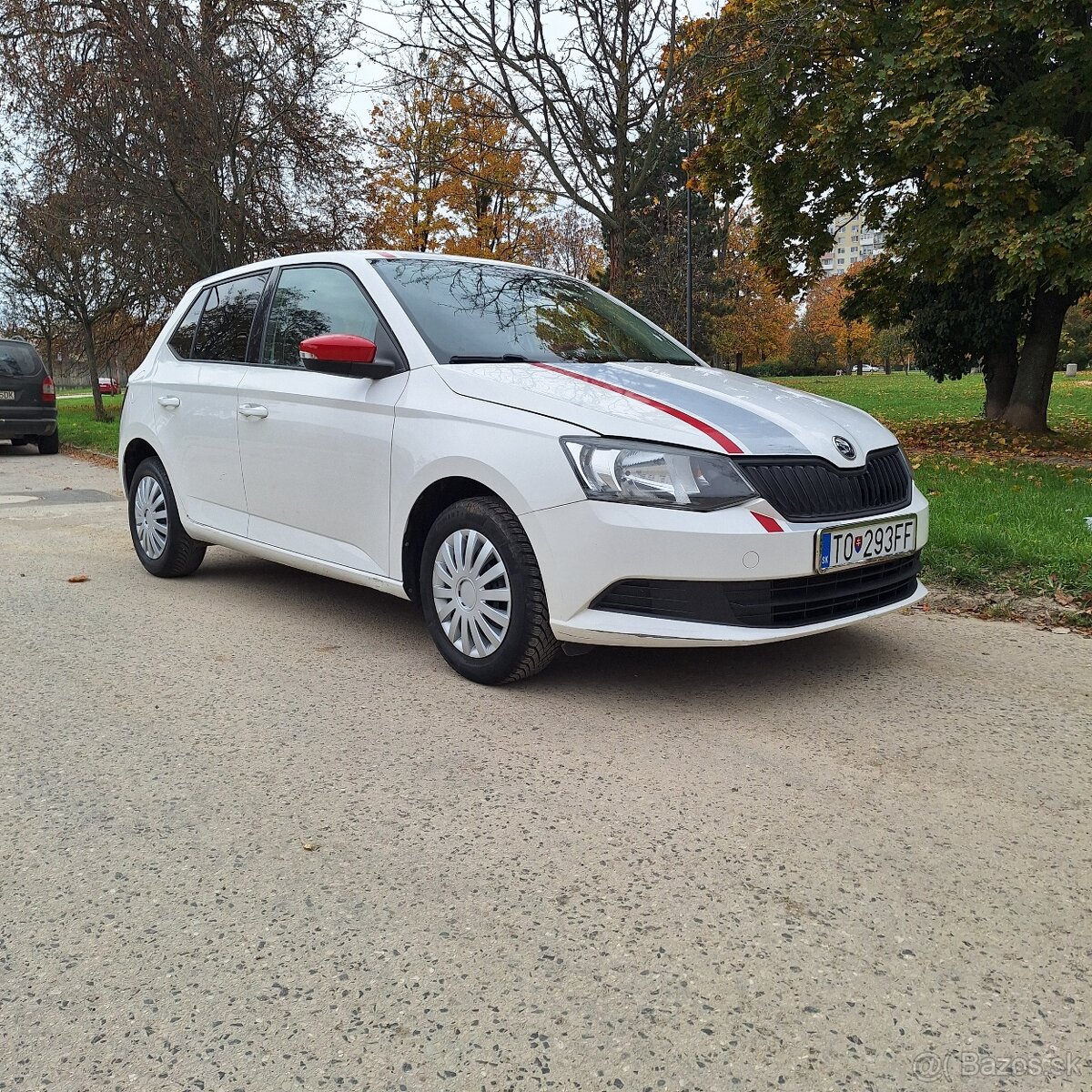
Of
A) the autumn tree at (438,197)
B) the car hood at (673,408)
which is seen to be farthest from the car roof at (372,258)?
the autumn tree at (438,197)

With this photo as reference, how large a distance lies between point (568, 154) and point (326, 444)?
9.06m

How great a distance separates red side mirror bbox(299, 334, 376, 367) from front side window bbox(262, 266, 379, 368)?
0.22 metres

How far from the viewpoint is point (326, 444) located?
4418mm

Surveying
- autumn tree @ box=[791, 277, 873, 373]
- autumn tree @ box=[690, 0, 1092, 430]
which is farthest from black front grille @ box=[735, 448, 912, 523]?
autumn tree @ box=[791, 277, 873, 373]

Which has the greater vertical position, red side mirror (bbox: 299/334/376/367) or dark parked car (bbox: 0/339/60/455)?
red side mirror (bbox: 299/334/376/367)

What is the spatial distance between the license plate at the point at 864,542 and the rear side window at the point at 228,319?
3.21m

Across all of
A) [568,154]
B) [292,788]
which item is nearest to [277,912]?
[292,788]

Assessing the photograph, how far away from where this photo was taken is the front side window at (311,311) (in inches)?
175

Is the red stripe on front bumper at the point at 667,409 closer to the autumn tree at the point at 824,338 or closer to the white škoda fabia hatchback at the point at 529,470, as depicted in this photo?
the white škoda fabia hatchback at the point at 529,470

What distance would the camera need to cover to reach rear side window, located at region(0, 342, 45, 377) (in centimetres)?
1553

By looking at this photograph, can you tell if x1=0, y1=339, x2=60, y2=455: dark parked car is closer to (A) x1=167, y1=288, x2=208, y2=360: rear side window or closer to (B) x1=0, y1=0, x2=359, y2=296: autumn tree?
(B) x1=0, y1=0, x2=359, y2=296: autumn tree

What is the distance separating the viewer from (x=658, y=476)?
133 inches

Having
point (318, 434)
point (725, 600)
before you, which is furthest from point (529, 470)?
point (318, 434)

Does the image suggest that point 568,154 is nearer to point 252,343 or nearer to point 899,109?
point 899,109
